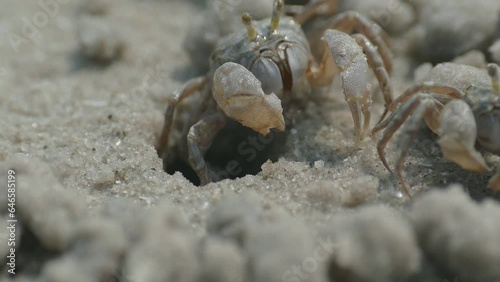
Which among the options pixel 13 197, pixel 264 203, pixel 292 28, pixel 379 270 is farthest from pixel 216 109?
pixel 379 270

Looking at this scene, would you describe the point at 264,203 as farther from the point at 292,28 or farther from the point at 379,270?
the point at 292,28

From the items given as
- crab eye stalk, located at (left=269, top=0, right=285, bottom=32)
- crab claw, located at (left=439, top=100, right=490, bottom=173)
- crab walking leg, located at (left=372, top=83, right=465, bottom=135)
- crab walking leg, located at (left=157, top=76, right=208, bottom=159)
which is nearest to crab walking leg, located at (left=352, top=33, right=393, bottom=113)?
crab walking leg, located at (left=372, top=83, right=465, bottom=135)

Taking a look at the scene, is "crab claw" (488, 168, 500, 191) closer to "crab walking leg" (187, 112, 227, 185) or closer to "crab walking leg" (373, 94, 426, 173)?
"crab walking leg" (373, 94, 426, 173)

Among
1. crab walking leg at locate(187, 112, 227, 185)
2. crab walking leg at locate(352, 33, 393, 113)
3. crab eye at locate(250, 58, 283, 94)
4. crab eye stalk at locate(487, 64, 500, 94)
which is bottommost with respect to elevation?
crab walking leg at locate(187, 112, 227, 185)

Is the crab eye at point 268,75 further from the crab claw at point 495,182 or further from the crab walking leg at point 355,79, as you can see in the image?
the crab claw at point 495,182

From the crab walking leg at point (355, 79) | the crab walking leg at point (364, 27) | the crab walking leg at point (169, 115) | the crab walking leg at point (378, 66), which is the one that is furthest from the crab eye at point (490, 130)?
the crab walking leg at point (169, 115)
